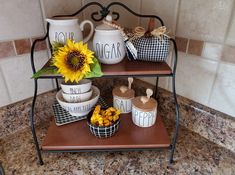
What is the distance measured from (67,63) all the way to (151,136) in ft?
1.02

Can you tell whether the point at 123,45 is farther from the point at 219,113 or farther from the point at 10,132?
the point at 10,132

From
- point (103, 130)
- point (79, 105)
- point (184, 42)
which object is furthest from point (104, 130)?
point (184, 42)

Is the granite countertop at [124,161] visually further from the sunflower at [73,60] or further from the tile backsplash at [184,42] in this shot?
the sunflower at [73,60]

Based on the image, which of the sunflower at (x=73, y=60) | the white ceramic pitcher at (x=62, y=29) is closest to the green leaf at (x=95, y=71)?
the sunflower at (x=73, y=60)

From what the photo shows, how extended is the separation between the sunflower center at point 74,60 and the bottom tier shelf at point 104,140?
8.4 inches

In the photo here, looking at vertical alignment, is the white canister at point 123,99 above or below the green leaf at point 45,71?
below

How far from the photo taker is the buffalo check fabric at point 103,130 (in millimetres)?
525

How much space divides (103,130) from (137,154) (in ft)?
0.45

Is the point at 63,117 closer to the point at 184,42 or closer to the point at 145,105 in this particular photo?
the point at 145,105

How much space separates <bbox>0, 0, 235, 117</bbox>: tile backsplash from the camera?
513 mm

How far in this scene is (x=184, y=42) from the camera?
59 centimetres

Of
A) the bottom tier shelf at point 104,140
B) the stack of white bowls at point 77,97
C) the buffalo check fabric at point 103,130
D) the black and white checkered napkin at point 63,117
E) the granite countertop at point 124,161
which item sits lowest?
the granite countertop at point 124,161

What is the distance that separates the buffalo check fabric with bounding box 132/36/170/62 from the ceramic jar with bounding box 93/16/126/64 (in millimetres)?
51

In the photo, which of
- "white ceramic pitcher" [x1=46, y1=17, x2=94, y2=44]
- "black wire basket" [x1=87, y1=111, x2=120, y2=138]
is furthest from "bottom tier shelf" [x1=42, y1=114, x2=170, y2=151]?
"white ceramic pitcher" [x1=46, y1=17, x2=94, y2=44]
